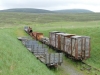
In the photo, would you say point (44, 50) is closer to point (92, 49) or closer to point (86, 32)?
point (92, 49)

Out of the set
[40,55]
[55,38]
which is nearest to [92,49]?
[55,38]

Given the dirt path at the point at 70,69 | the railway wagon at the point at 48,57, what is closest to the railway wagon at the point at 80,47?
the dirt path at the point at 70,69

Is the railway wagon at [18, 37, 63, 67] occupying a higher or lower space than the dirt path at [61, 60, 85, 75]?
higher

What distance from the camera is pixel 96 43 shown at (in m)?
35.8

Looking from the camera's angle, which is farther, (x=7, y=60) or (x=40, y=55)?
(x=40, y=55)

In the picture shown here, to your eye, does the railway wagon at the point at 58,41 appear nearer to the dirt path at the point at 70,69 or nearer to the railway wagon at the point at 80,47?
the railway wagon at the point at 80,47

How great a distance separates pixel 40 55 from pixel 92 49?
956 cm

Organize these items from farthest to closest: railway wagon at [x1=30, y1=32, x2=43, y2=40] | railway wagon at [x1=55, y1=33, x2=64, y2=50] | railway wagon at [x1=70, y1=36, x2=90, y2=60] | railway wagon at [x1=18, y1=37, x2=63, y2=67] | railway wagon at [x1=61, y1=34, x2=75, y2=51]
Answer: railway wagon at [x1=30, y1=32, x2=43, y2=40], railway wagon at [x1=55, y1=33, x2=64, y2=50], railway wagon at [x1=61, y1=34, x2=75, y2=51], railway wagon at [x1=70, y1=36, x2=90, y2=60], railway wagon at [x1=18, y1=37, x2=63, y2=67]

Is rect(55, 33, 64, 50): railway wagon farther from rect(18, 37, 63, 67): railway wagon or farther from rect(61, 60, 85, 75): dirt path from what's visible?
rect(18, 37, 63, 67): railway wagon

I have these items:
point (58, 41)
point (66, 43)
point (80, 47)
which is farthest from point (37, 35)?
point (80, 47)

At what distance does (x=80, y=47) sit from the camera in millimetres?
29312

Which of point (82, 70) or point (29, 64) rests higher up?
point (29, 64)

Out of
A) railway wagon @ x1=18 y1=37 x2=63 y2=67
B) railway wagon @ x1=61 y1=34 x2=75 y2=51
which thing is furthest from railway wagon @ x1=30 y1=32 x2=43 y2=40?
railway wagon @ x1=18 y1=37 x2=63 y2=67

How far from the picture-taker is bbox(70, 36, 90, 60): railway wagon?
29116 millimetres
